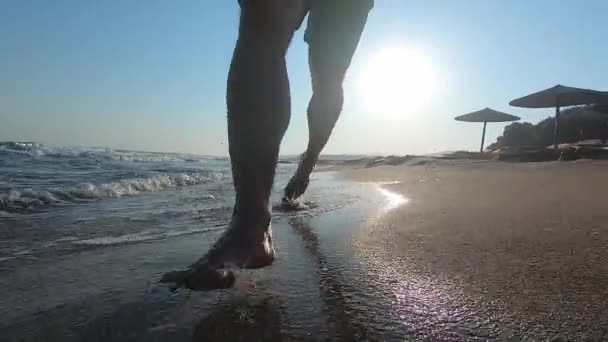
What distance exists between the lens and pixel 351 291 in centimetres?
101

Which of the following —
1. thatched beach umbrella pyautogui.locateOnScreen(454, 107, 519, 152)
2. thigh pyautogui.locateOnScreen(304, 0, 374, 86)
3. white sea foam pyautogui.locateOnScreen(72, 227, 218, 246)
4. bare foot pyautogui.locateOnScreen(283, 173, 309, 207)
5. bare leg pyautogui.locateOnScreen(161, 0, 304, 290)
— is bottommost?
white sea foam pyautogui.locateOnScreen(72, 227, 218, 246)

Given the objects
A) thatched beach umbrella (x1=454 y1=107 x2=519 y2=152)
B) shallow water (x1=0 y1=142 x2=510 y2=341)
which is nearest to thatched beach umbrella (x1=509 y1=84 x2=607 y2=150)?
thatched beach umbrella (x1=454 y1=107 x2=519 y2=152)

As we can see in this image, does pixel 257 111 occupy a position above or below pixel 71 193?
above

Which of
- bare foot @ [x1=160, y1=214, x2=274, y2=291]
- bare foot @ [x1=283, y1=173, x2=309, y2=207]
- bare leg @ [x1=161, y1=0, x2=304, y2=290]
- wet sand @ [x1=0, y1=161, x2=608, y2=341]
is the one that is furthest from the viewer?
bare foot @ [x1=283, y1=173, x2=309, y2=207]

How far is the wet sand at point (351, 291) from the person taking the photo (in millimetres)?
795

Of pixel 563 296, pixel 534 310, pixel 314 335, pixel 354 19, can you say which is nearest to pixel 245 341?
pixel 314 335

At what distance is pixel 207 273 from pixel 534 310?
63 centimetres

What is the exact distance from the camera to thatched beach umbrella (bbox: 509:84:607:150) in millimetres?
12984

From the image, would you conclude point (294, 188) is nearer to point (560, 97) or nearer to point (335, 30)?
point (335, 30)

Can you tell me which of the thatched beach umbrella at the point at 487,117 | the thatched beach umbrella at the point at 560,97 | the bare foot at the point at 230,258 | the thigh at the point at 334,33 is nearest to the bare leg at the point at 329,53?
the thigh at the point at 334,33

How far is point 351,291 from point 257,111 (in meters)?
0.53

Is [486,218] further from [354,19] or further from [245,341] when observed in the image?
[245,341]

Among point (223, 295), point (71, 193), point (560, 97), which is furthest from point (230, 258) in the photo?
point (560, 97)

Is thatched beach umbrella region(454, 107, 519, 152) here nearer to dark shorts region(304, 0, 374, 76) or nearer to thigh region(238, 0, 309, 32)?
dark shorts region(304, 0, 374, 76)
